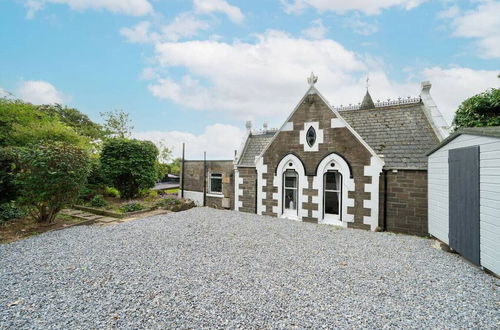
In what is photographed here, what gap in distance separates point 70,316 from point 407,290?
20.5 feet

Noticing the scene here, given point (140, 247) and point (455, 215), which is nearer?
point (455, 215)

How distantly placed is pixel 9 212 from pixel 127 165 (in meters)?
6.27

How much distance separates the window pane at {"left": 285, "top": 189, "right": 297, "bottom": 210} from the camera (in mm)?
11375

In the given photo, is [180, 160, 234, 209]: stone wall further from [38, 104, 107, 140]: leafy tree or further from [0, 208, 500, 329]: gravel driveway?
[38, 104, 107, 140]: leafy tree

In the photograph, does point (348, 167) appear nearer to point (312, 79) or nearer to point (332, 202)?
point (332, 202)

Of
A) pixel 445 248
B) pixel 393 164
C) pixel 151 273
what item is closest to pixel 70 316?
pixel 151 273

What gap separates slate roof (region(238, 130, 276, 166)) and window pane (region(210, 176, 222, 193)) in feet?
8.32

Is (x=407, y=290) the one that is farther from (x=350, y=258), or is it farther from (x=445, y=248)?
(x=445, y=248)

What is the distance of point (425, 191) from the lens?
8445 millimetres

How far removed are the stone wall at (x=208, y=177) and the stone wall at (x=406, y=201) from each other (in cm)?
860

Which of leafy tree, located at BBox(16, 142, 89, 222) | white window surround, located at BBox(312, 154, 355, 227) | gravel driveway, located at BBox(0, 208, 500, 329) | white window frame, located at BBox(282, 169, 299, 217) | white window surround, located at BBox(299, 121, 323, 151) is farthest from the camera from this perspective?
white window frame, located at BBox(282, 169, 299, 217)

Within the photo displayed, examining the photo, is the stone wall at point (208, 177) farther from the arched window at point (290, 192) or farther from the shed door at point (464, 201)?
the shed door at point (464, 201)

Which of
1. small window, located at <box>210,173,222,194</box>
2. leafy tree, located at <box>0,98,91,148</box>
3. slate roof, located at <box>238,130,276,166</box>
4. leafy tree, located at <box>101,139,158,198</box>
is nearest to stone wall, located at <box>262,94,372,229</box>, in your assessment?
slate roof, located at <box>238,130,276,166</box>

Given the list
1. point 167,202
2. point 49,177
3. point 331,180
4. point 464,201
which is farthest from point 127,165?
point 464,201
